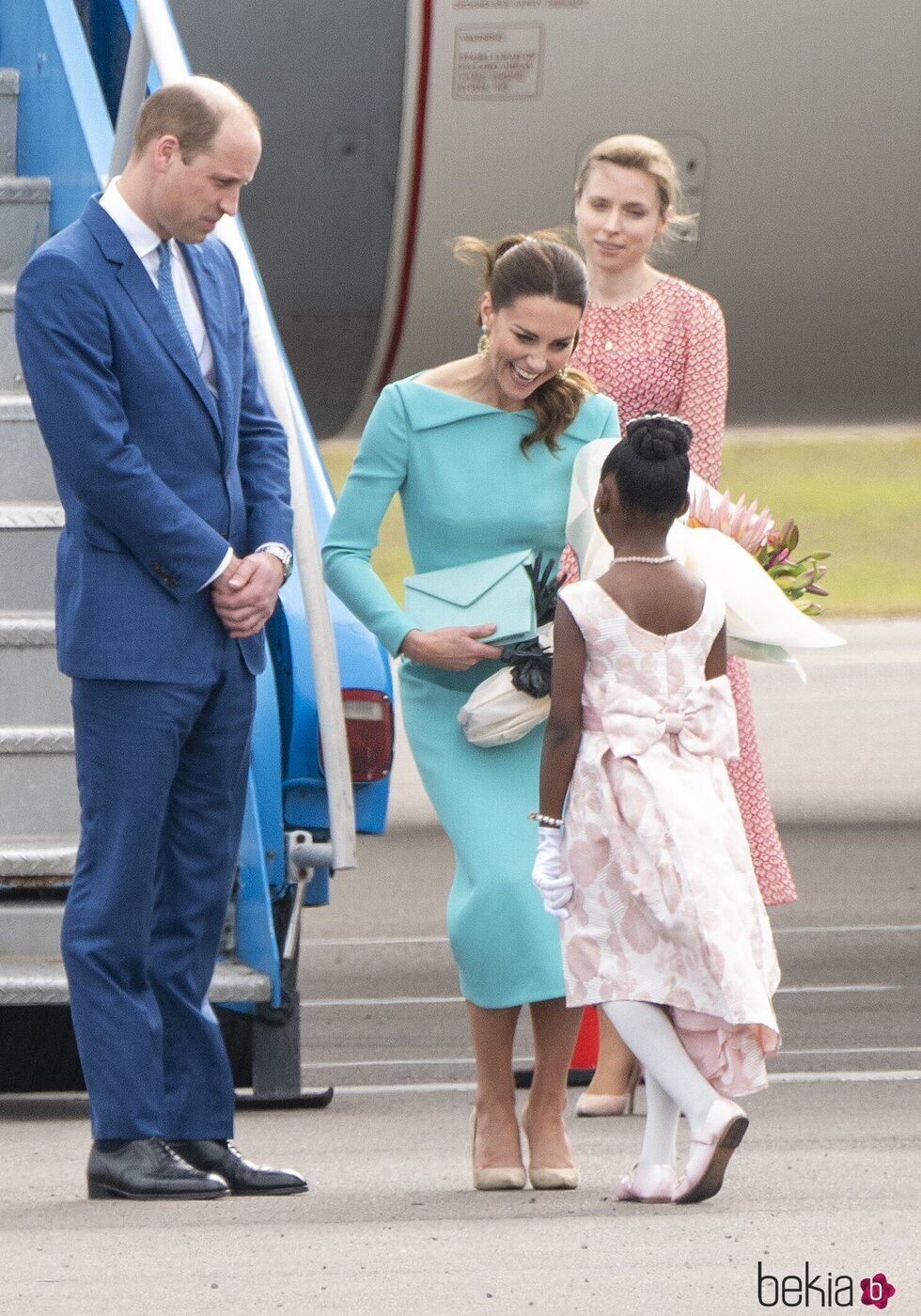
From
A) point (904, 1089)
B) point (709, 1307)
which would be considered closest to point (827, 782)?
point (904, 1089)

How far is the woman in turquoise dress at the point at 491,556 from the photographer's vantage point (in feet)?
13.8

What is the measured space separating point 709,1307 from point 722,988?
87 cm

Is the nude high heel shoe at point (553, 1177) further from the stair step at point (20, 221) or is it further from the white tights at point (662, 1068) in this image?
the stair step at point (20, 221)

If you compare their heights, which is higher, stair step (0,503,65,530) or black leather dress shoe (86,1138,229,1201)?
stair step (0,503,65,530)

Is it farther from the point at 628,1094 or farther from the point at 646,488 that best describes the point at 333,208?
the point at 646,488

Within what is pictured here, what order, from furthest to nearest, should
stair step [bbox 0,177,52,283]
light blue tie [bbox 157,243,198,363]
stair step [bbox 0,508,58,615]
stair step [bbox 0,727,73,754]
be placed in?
stair step [bbox 0,177,52,283] < stair step [bbox 0,508,58,615] < stair step [bbox 0,727,73,754] < light blue tie [bbox 157,243,198,363]

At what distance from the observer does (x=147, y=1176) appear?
3.96 meters

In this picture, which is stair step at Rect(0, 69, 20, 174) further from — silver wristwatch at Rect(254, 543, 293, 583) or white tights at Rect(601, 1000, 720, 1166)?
white tights at Rect(601, 1000, 720, 1166)

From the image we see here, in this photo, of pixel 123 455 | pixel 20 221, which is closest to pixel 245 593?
pixel 123 455

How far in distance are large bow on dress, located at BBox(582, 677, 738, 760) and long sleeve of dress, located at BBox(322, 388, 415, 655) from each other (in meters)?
0.46

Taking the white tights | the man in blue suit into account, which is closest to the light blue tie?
the man in blue suit

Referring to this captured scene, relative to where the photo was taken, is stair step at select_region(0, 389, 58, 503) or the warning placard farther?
the warning placard

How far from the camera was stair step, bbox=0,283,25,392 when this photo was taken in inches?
222

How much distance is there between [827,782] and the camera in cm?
1155
